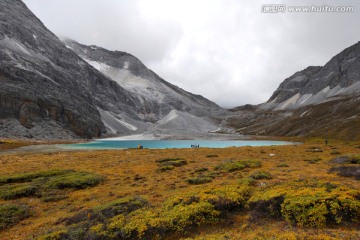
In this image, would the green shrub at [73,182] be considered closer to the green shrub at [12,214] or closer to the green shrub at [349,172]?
the green shrub at [12,214]

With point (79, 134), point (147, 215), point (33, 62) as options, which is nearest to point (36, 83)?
point (33, 62)

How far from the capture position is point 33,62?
199m

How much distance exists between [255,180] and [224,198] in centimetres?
796

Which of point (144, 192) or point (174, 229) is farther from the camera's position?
point (144, 192)

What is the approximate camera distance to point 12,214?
18.9 m

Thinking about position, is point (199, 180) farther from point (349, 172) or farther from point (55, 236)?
point (55, 236)

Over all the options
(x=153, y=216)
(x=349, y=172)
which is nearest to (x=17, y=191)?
(x=153, y=216)

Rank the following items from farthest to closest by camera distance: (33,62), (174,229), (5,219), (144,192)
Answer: (33,62) → (144,192) → (5,219) → (174,229)

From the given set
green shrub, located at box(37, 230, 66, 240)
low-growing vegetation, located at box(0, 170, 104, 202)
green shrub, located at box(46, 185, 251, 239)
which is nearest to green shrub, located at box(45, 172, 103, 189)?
low-growing vegetation, located at box(0, 170, 104, 202)

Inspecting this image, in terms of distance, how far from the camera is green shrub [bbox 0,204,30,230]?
1797 centimetres

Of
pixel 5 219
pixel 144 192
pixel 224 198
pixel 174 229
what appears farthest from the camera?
pixel 144 192

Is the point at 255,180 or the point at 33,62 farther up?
the point at 33,62

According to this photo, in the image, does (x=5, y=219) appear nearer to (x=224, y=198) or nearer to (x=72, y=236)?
(x=72, y=236)

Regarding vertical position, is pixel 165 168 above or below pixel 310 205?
above
